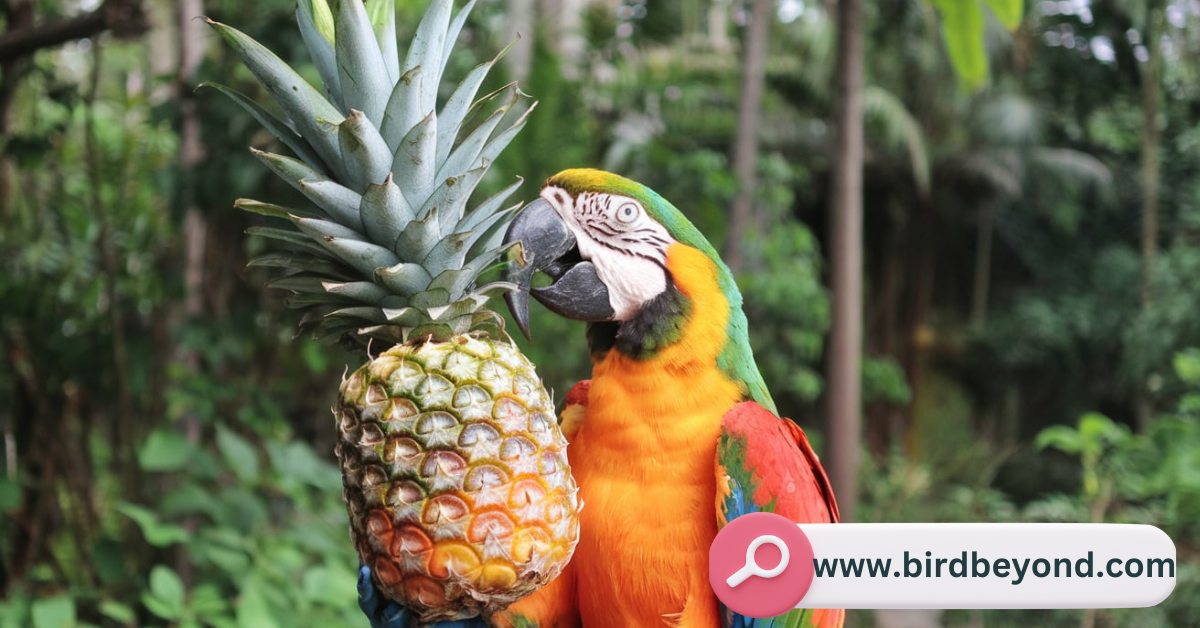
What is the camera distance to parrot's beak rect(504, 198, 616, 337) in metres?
1.19

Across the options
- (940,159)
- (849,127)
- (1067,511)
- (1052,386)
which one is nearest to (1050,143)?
(940,159)

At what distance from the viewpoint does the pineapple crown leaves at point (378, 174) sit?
→ 109cm

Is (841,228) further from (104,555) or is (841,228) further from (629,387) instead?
(104,555)

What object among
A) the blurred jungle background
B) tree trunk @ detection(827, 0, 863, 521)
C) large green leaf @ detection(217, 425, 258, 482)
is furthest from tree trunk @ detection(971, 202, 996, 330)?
large green leaf @ detection(217, 425, 258, 482)

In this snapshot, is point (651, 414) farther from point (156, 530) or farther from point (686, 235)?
point (156, 530)

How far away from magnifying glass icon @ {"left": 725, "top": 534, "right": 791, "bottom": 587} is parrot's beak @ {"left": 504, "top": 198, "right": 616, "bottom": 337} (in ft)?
1.28

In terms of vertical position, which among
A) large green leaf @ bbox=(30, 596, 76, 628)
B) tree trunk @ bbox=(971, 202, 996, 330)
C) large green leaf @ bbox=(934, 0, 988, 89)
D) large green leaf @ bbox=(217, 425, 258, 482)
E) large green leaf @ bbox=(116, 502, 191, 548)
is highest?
large green leaf @ bbox=(934, 0, 988, 89)

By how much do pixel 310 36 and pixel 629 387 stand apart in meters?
0.69

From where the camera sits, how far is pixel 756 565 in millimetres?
1034

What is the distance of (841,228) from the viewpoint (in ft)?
11.5

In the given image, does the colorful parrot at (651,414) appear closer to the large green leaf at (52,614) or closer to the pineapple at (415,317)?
the pineapple at (415,317)

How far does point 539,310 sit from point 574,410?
8.03ft

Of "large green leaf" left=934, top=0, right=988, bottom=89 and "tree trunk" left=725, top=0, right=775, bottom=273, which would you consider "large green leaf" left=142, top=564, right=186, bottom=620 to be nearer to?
"large green leaf" left=934, top=0, right=988, bottom=89

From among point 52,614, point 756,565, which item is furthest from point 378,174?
point 52,614
